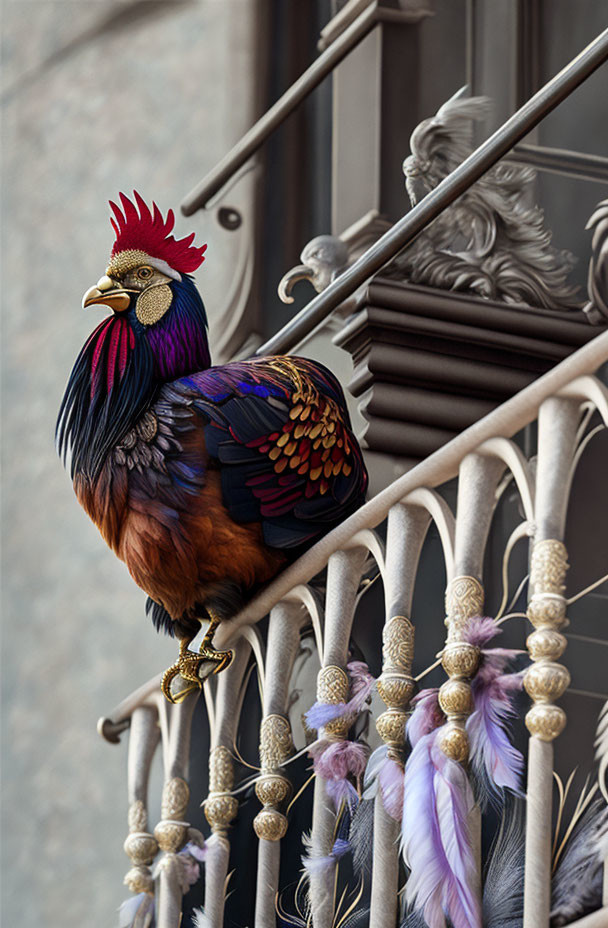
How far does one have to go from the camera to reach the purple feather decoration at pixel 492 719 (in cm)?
190

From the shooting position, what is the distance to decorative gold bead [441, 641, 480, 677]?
6.47 ft

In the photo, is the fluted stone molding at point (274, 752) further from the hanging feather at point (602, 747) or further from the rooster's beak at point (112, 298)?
the hanging feather at point (602, 747)

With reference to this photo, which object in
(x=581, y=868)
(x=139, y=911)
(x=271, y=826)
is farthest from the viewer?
(x=139, y=911)

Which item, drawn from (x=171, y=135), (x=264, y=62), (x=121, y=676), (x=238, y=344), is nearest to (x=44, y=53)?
(x=171, y=135)

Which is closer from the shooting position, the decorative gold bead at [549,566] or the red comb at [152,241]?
the decorative gold bead at [549,566]

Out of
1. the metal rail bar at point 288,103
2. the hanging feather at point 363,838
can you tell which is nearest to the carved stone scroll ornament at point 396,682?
the hanging feather at point 363,838

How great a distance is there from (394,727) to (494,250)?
0.99m

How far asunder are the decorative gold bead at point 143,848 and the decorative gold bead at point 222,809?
10.7 inches

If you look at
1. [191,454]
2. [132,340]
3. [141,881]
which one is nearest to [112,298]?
[132,340]

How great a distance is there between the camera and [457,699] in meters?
1.96

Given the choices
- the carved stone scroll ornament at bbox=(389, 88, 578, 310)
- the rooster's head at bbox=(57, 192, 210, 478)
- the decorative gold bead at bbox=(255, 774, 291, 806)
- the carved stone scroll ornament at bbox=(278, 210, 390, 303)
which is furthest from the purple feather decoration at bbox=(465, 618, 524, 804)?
the carved stone scroll ornament at bbox=(278, 210, 390, 303)

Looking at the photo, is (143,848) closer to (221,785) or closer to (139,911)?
(139,911)

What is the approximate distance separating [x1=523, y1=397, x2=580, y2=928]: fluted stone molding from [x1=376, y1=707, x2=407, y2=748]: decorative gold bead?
26cm

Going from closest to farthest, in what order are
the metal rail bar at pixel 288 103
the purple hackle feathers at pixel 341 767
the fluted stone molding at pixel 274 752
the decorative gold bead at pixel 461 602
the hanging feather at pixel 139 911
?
the decorative gold bead at pixel 461 602 → the purple hackle feathers at pixel 341 767 → the fluted stone molding at pixel 274 752 → the hanging feather at pixel 139 911 → the metal rail bar at pixel 288 103
